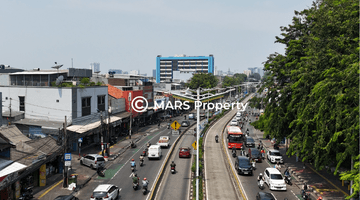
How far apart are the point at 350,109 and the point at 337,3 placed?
10987 millimetres

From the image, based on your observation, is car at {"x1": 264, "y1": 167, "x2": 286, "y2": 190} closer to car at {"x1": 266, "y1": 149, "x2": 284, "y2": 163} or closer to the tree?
car at {"x1": 266, "y1": 149, "x2": 284, "y2": 163}

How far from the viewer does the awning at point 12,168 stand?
2233cm

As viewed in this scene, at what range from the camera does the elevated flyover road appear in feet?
87.9

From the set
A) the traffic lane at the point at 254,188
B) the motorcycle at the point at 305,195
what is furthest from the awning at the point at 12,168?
the motorcycle at the point at 305,195

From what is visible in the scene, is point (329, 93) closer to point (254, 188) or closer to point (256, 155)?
point (254, 188)

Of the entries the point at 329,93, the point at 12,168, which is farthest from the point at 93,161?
the point at 329,93

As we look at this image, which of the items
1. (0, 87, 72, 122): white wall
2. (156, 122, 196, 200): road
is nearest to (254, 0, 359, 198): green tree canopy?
(156, 122, 196, 200): road

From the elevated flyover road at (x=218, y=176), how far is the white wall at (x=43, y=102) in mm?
20574

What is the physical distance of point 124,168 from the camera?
116ft

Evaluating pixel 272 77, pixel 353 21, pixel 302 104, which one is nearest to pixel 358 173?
pixel 302 104

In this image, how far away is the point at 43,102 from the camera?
136 ft

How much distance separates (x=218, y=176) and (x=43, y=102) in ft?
86.5

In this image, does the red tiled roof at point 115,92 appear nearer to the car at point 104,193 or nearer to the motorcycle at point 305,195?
the car at point 104,193

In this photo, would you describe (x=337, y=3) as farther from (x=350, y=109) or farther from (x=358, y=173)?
(x=358, y=173)
